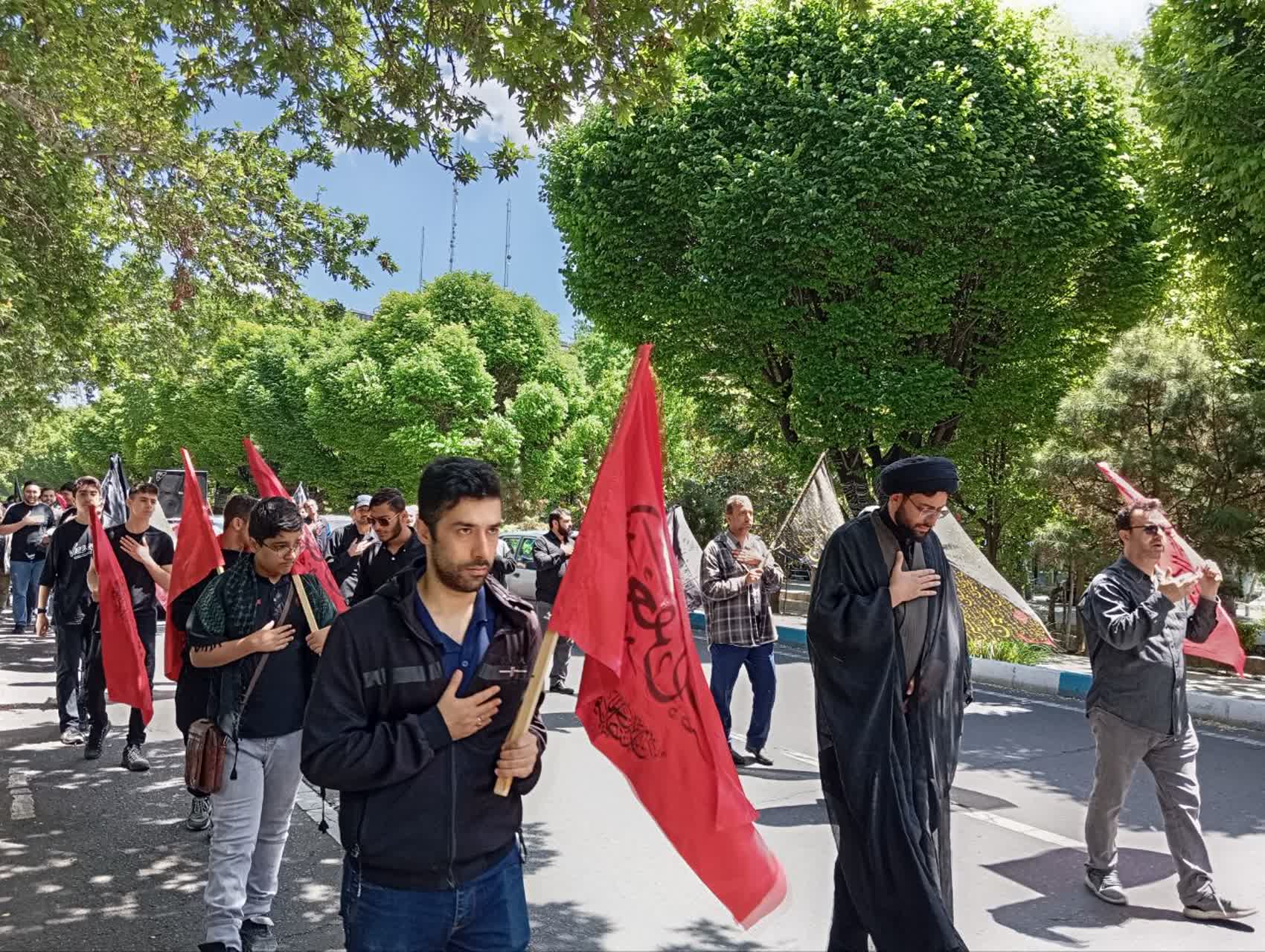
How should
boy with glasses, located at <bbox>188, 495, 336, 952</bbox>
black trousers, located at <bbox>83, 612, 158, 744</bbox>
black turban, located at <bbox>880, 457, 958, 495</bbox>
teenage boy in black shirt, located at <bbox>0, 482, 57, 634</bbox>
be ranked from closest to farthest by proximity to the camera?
black turban, located at <bbox>880, 457, 958, 495</bbox> < boy with glasses, located at <bbox>188, 495, 336, 952</bbox> < black trousers, located at <bbox>83, 612, 158, 744</bbox> < teenage boy in black shirt, located at <bbox>0, 482, 57, 634</bbox>

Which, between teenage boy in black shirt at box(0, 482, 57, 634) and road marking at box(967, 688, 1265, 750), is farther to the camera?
teenage boy in black shirt at box(0, 482, 57, 634)

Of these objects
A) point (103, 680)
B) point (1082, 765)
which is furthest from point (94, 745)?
point (1082, 765)

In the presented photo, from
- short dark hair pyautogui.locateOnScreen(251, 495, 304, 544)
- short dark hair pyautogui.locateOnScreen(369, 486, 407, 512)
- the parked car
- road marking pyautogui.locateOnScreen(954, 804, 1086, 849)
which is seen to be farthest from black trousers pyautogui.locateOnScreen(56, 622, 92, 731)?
the parked car

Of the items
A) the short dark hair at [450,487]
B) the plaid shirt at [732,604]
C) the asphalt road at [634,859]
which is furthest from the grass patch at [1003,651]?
the short dark hair at [450,487]

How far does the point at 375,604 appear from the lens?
2.61m

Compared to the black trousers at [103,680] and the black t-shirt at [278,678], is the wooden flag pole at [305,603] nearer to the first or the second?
the black t-shirt at [278,678]

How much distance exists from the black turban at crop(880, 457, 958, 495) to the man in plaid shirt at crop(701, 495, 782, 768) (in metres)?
3.63

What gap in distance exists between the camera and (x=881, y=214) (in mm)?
15359

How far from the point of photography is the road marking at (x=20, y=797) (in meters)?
6.23

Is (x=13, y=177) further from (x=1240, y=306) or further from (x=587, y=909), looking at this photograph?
(x=1240, y=306)

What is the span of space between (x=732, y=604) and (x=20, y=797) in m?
4.68

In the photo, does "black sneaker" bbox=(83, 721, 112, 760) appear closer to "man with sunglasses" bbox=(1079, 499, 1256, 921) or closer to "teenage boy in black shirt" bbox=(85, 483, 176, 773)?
"teenage boy in black shirt" bbox=(85, 483, 176, 773)

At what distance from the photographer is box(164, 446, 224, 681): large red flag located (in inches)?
212

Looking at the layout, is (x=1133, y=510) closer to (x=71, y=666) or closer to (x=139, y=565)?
(x=139, y=565)
